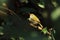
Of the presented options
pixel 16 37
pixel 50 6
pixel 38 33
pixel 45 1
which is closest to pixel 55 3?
pixel 50 6

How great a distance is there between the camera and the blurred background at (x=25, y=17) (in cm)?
155

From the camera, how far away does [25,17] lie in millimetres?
1814

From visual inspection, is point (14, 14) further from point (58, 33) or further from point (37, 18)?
point (58, 33)

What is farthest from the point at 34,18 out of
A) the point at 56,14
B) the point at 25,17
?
the point at 56,14

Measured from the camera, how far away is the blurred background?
1.55 m

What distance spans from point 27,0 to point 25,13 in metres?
0.16

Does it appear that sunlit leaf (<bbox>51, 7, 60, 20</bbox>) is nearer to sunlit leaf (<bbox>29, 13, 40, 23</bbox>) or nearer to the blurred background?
the blurred background

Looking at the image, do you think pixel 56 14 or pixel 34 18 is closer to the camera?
pixel 56 14

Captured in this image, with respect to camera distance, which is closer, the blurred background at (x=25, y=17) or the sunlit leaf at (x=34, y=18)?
the blurred background at (x=25, y=17)

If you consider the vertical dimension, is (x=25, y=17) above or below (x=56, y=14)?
above

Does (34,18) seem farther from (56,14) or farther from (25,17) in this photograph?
(56,14)

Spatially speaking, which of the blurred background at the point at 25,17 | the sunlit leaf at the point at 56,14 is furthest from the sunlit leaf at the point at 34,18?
the sunlit leaf at the point at 56,14

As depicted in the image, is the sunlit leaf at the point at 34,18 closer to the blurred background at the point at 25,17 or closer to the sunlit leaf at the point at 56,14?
the blurred background at the point at 25,17

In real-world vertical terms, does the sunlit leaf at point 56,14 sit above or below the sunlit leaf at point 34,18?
below
